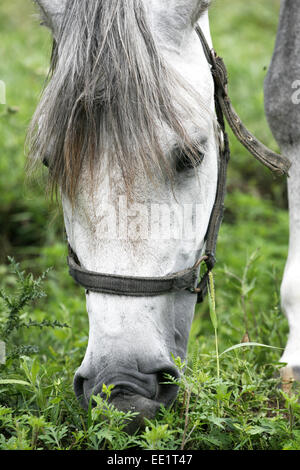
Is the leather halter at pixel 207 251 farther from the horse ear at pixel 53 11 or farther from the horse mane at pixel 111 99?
the horse ear at pixel 53 11

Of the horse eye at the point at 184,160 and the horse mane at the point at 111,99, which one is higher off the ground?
the horse mane at the point at 111,99

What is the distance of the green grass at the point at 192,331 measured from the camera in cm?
186

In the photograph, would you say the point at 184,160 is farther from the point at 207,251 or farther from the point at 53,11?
the point at 53,11

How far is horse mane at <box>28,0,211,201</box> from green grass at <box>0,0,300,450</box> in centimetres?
40

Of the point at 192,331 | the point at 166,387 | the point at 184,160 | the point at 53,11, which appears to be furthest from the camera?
the point at 192,331

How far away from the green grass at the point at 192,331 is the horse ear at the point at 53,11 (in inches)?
7.9

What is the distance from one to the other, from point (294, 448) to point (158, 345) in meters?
0.51

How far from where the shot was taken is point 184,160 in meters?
1.99

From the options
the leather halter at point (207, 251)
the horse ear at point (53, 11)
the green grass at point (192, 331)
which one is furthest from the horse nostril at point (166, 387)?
the horse ear at point (53, 11)

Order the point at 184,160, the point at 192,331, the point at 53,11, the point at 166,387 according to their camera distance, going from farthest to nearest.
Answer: the point at 192,331 → the point at 53,11 → the point at 184,160 → the point at 166,387

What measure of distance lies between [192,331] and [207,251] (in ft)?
3.16

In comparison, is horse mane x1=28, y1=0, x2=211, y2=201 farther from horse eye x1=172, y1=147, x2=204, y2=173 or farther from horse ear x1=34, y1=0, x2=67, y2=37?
horse ear x1=34, y1=0, x2=67, y2=37

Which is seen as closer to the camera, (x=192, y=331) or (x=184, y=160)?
(x=184, y=160)

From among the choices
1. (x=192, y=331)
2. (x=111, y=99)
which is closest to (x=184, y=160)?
(x=111, y=99)
